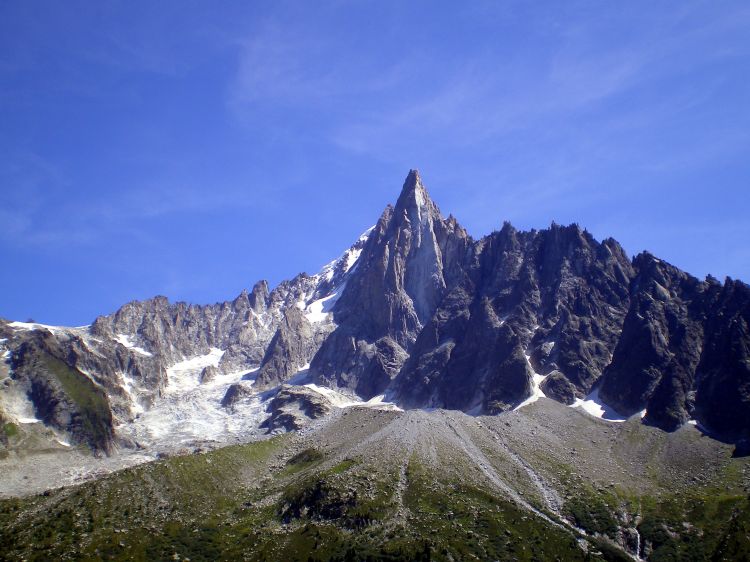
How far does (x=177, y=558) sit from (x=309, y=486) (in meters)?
37.6

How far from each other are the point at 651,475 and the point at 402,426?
67.8 m

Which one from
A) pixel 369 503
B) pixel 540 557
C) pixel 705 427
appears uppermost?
pixel 705 427

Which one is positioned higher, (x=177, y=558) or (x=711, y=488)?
(x=711, y=488)

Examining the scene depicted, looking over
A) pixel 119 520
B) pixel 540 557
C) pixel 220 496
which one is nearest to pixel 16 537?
pixel 119 520

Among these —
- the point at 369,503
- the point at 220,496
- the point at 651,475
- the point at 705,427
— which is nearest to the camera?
the point at 369,503

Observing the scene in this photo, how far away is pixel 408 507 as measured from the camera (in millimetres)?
142500

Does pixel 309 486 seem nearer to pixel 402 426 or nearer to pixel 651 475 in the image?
pixel 402 426

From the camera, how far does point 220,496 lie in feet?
513

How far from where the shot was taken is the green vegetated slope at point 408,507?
12569 cm

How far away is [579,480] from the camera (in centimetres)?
16638

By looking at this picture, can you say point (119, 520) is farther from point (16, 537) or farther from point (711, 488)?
point (711, 488)

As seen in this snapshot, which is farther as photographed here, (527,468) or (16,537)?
(527,468)

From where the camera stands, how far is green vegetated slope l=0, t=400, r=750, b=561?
125688 mm

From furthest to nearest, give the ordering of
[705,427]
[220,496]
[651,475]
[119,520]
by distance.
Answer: [705,427]
[651,475]
[220,496]
[119,520]
